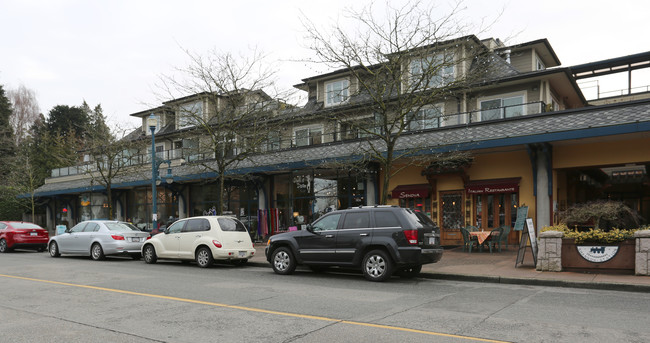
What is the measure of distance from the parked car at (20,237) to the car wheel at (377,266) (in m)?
17.6

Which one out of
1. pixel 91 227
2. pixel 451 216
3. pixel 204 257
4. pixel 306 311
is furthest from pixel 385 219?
pixel 91 227

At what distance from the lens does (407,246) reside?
10.6m

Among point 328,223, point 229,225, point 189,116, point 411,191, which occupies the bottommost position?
point 229,225

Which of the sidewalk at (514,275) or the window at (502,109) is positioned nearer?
the sidewalk at (514,275)

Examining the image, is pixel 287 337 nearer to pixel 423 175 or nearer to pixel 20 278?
pixel 20 278

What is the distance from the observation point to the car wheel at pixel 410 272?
463 inches

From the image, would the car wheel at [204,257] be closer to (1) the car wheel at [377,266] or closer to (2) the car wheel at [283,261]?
(2) the car wheel at [283,261]

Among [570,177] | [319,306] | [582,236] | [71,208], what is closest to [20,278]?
[319,306]

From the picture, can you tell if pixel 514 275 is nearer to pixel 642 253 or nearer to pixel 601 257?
→ pixel 601 257

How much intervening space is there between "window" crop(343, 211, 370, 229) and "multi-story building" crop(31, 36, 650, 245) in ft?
9.30

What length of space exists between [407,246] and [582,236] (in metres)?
4.36

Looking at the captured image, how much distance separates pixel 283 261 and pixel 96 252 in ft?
28.8

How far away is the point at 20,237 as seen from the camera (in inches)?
835

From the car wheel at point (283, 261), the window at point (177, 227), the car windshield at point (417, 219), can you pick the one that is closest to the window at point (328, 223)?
the car wheel at point (283, 261)
